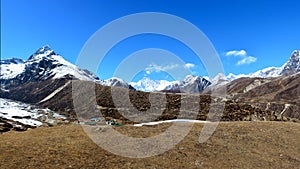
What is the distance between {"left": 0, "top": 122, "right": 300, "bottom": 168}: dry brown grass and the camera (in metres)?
22.5

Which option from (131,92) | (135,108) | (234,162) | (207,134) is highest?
(131,92)

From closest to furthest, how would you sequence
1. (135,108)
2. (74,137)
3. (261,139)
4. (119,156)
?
(119,156) < (74,137) < (261,139) < (135,108)

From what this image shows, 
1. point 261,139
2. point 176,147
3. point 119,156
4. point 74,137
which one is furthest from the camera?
point 261,139

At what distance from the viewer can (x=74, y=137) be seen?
29.2m

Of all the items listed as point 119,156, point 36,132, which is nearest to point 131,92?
point 36,132

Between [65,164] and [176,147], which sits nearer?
[65,164]

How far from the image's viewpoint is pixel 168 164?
22.9 m

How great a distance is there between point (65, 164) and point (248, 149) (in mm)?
17936

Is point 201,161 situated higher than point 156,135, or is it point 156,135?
point 156,135

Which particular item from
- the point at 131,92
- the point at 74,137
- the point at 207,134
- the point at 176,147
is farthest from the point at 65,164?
the point at 131,92

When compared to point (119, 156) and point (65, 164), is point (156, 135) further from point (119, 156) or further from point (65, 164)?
point (65, 164)

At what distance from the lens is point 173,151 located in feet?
85.3

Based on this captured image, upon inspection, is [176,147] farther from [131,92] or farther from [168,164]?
[131,92]

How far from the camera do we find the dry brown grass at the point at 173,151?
2250 centimetres
